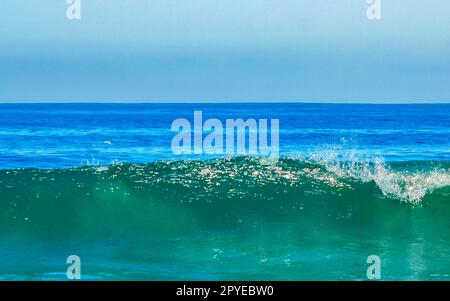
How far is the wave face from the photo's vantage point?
10266 mm

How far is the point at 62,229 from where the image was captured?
13047mm

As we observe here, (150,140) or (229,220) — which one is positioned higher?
(150,140)

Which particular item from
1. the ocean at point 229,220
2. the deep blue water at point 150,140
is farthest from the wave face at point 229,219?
the deep blue water at point 150,140

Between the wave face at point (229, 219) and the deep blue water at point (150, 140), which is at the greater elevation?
the deep blue water at point (150, 140)

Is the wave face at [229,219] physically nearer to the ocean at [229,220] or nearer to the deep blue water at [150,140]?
the ocean at [229,220]

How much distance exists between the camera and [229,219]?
527 inches

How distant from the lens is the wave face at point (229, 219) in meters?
10.3

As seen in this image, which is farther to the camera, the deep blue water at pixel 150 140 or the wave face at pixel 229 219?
the deep blue water at pixel 150 140

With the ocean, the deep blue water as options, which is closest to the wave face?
the ocean

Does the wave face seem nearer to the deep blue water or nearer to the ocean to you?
the ocean

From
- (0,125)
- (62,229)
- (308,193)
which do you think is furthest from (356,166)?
(0,125)

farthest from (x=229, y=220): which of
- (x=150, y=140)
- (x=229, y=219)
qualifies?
(x=150, y=140)

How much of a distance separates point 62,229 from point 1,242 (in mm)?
1332

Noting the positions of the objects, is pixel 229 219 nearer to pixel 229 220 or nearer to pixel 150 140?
pixel 229 220
